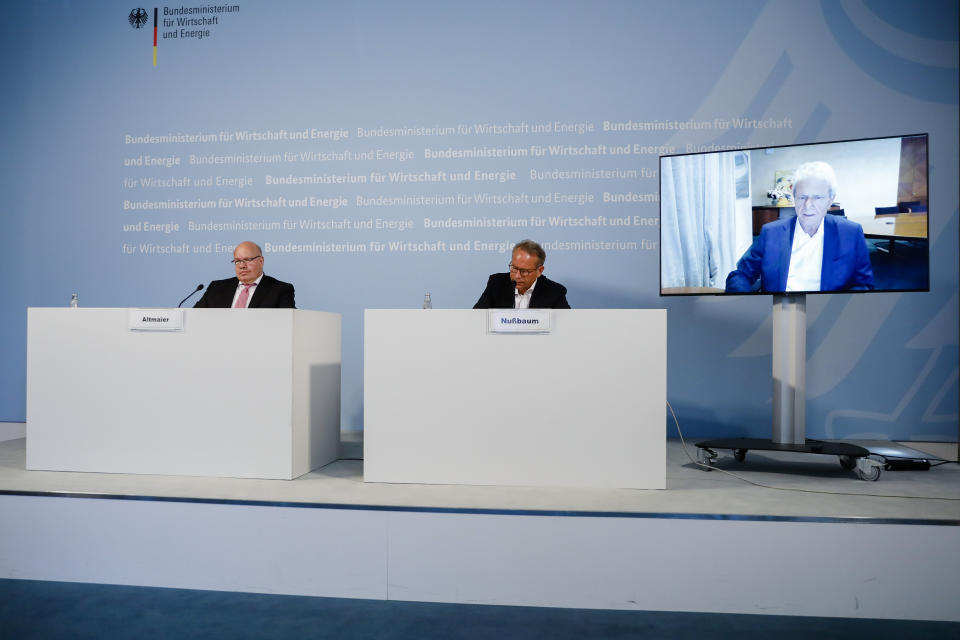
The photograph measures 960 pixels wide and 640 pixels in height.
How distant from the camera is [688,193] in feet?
9.93

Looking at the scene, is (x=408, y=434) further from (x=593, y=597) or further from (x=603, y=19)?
(x=603, y=19)

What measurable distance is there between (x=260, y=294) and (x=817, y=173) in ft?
9.33

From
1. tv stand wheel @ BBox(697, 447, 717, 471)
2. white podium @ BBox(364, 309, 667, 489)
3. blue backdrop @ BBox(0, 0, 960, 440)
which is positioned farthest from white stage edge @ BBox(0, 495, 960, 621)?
blue backdrop @ BBox(0, 0, 960, 440)

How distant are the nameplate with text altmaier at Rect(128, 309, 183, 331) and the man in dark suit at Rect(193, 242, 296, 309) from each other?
0.92m

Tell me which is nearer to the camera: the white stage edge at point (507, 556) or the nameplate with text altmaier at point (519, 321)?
the white stage edge at point (507, 556)

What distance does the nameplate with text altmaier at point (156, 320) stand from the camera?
2.70 m

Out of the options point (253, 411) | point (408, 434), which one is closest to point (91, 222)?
point (253, 411)

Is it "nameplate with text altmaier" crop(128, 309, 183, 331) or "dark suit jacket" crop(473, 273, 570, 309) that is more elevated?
"dark suit jacket" crop(473, 273, 570, 309)

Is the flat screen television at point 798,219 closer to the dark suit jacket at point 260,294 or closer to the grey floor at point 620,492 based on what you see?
the grey floor at point 620,492

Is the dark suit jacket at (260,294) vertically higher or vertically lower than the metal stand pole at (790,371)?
higher

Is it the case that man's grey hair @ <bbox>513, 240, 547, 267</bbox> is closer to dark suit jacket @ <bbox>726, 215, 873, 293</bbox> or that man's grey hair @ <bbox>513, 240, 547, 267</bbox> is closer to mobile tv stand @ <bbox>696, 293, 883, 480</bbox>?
dark suit jacket @ <bbox>726, 215, 873, 293</bbox>

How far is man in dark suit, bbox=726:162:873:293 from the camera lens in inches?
110

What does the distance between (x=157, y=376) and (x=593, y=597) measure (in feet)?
6.22

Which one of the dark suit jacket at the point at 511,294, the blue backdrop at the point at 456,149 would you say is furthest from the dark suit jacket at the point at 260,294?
the dark suit jacket at the point at 511,294
